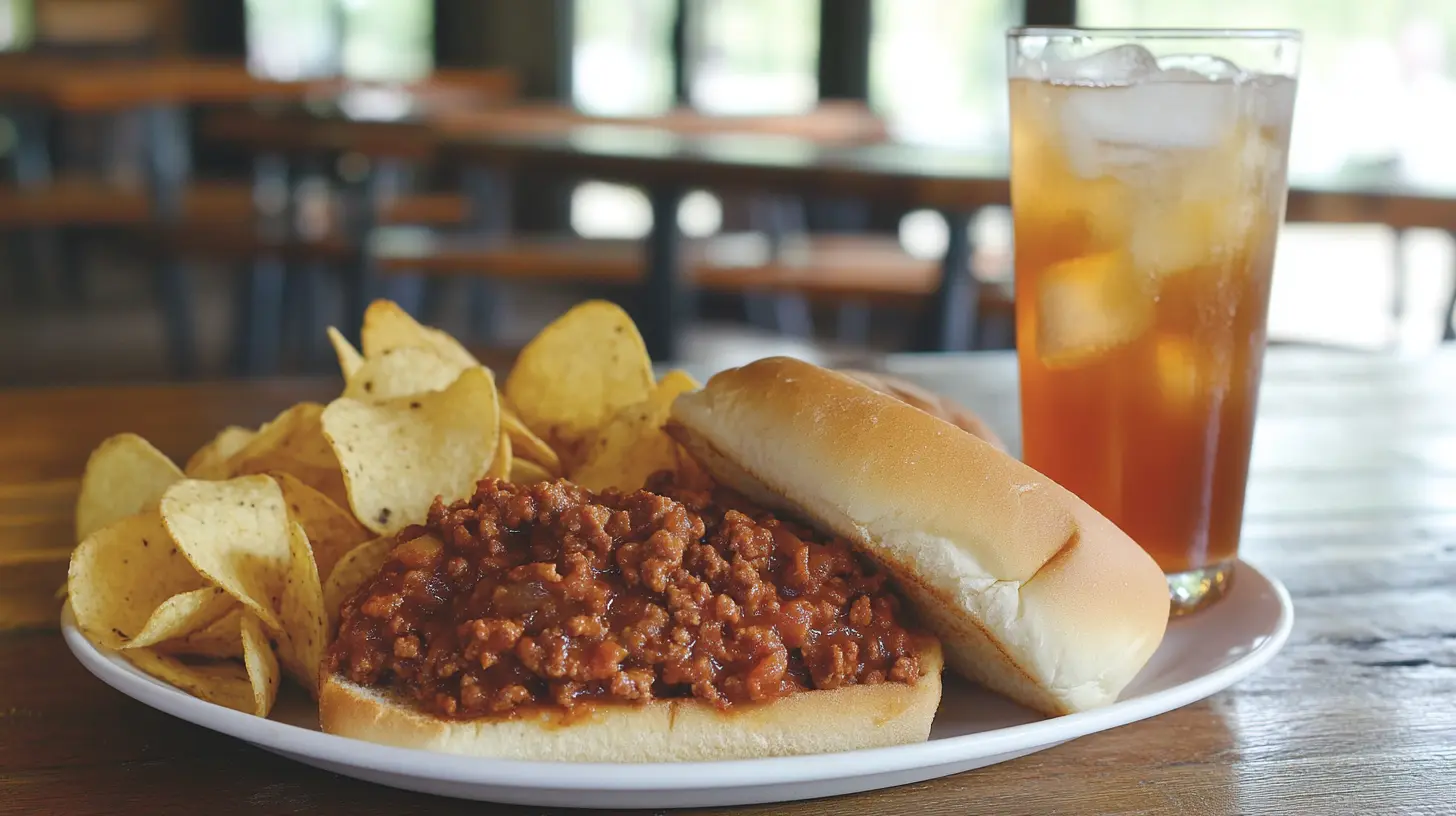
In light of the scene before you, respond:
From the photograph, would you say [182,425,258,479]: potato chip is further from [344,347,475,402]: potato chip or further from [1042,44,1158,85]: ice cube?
[1042,44,1158,85]: ice cube

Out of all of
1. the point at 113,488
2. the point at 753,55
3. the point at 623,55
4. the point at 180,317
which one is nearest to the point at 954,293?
the point at 113,488

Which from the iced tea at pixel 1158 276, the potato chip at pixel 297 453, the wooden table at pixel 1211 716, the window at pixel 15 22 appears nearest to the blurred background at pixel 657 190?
the window at pixel 15 22

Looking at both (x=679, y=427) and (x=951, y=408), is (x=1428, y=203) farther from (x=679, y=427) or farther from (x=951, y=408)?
(x=679, y=427)

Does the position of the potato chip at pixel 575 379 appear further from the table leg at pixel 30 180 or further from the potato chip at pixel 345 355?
the table leg at pixel 30 180

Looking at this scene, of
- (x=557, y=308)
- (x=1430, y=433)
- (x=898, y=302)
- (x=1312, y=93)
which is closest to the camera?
(x=1430, y=433)

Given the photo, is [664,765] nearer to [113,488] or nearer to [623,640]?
[623,640]

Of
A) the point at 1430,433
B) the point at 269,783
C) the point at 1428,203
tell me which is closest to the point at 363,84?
the point at 1428,203
